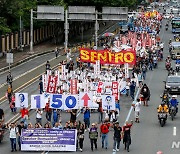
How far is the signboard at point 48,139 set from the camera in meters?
31.0

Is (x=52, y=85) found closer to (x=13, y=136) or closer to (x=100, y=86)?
(x=100, y=86)

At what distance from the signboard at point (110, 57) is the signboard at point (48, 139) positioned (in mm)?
21944

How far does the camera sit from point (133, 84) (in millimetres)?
46312

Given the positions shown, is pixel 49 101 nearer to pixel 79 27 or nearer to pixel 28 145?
pixel 28 145

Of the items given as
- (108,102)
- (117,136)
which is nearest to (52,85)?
(108,102)

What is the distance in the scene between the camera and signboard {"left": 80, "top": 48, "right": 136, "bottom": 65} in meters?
52.5

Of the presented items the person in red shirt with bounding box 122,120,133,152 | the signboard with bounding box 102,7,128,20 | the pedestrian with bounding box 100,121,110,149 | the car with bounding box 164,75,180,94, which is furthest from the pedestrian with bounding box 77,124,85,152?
the signboard with bounding box 102,7,128,20

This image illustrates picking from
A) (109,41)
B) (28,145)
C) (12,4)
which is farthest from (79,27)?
(28,145)

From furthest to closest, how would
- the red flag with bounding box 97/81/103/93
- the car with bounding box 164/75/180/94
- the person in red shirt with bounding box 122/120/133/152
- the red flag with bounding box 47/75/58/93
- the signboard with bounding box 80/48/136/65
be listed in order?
the signboard with bounding box 80/48/136/65 < the car with bounding box 164/75/180/94 < the red flag with bounding box 97/81/103/93 < the red flag with bounding box 47/75/58/93 < the person in red shirt with bounding box 122/120/133/152

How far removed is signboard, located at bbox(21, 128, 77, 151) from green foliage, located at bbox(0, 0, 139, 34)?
1552 inches

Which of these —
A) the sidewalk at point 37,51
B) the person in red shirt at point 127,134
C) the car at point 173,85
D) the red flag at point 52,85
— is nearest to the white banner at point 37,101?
the red flag at point 52,85

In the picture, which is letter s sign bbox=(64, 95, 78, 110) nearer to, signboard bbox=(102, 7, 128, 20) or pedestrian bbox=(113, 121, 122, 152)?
pedestrian bbox=(113, 121, 122, 152)

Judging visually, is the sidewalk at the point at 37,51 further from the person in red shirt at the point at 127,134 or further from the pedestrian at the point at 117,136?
the person in red shirt at the point at 127,134

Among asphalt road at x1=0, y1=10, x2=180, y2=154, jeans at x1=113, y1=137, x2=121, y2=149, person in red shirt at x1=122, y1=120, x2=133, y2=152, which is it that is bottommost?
asphalt road at x1=0, y1=10, x2=180, y2=154
